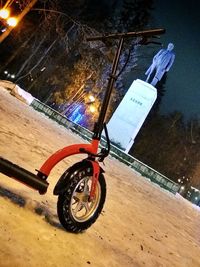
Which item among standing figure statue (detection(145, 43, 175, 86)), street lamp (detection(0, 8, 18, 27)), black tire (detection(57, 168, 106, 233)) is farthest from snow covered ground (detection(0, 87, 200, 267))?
standing figure statue (detection(145, 43, 175, 86))

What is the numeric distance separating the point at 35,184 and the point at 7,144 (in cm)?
324

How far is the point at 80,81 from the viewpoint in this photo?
43.2m

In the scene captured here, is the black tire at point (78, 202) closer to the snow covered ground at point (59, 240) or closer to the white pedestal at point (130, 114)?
the snow covered ground at point (59, 240)

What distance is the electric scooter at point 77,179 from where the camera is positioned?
309 centimetres

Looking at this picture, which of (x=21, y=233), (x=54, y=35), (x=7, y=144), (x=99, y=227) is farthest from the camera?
(x=54, y=35)

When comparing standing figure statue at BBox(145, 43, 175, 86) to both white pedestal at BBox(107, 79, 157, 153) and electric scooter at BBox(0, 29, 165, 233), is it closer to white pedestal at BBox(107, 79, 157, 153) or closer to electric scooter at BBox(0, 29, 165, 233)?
white pedestal at BBox(107, 79, 157, 153)

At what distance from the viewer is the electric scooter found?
3090mm

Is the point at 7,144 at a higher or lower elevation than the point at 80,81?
lower

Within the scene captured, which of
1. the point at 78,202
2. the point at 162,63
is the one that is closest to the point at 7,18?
the point at 78,202

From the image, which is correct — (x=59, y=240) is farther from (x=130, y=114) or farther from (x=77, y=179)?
(x=130, y=114)

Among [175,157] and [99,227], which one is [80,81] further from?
[99,227]

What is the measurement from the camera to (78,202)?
11.3ft

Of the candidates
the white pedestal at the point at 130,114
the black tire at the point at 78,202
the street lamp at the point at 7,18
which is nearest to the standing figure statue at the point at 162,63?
the white pedestal at the point at 130,114

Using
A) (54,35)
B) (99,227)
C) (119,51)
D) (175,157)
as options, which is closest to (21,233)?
(99,227)
